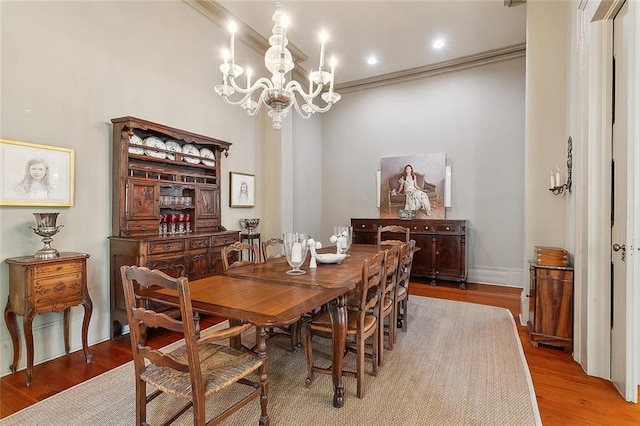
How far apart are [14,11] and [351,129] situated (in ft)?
16.4

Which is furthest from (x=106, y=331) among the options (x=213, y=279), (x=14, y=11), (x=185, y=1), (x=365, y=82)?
(x=365, y=82)

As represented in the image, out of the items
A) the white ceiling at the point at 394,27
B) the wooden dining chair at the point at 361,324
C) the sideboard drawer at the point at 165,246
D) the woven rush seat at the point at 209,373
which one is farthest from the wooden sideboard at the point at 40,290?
the white ceiling at the point at 394,27

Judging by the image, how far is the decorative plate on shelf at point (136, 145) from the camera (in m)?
3.19

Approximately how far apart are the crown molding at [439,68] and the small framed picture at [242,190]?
2979 mm

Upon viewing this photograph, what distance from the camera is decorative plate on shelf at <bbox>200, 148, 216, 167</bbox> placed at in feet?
13.1

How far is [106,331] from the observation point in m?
3.07

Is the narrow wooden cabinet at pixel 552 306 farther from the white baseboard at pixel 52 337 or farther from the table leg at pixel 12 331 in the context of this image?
the table leg at pixel 12 331

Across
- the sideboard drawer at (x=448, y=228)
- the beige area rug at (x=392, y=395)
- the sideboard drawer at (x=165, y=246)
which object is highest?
the sideboard drawer at (x=448, y=228)

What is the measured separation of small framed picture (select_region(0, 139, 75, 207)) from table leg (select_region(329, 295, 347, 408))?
98.8 inches

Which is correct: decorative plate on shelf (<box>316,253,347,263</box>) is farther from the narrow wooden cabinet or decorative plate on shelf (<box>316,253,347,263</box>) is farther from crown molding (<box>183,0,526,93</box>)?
crown molding (<box>183,0,526,93</box>)

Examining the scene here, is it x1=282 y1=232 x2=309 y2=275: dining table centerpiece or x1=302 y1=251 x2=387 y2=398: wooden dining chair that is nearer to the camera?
x1=302 y1=251 x2=387 y2=398: wooden dining chair

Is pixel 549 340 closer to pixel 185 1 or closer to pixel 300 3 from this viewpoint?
pixel 300 3

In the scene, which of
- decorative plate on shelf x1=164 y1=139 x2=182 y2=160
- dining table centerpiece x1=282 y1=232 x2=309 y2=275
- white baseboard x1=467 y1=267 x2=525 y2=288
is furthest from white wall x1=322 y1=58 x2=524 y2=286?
dining table centerpiece x1=282 y1=232 x2=309 y2=275

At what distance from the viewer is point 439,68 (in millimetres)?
5582
